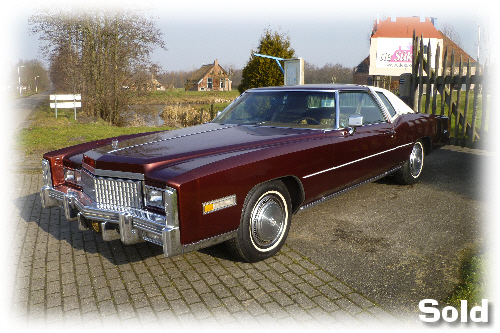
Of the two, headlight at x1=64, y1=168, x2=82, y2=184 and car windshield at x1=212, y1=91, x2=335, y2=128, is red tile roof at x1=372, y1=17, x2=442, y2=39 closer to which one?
car windshield at x1=212, y1=91, x2=335, y2=128

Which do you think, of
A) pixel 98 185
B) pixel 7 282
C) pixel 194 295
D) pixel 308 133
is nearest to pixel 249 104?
pixel 308 133

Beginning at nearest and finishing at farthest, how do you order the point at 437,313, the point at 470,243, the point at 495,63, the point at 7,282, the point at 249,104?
the point at 437,313
the point at 7,282
the point at 470,243
the point at 249,104
the point at 495,63

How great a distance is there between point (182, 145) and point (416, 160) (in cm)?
421

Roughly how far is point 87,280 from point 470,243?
3.75 m

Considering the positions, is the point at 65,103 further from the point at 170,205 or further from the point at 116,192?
the point at 170,205

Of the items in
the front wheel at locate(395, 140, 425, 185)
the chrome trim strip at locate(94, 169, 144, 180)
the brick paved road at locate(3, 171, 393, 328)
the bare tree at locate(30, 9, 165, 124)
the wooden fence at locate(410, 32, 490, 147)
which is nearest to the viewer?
the brick paved road at locate(3, 171, 393, 328)

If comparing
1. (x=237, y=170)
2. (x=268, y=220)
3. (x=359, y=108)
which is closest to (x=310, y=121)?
(x=359, y=108)

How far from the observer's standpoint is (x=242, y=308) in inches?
127

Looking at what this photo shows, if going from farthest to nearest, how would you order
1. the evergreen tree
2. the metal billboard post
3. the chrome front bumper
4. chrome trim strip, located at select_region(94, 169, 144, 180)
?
the evergreen tree → the metal billboard post → chrome trim strip, located at select_region(94, 169, 144, 180) → the chrome front bumper

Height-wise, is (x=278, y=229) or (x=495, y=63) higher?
(x=495, y=63)

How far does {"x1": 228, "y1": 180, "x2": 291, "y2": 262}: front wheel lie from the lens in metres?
3.77

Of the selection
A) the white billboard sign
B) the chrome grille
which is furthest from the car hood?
the white billboard sign

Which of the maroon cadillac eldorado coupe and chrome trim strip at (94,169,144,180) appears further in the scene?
chrome trim strip at (94,169,144,180)

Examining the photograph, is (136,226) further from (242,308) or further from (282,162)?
(282,162)
